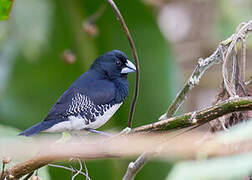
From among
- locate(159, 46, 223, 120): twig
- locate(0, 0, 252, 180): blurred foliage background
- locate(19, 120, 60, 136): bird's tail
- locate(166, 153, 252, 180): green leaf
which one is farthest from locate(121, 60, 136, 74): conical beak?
locate(166, 153, 252, 180): green leaf

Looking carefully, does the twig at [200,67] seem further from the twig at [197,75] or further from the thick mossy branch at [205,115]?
the thick mossy branch at [205,115]

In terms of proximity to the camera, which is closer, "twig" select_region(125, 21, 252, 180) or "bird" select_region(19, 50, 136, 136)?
"twig" select_region(125, 21, 252, 180)

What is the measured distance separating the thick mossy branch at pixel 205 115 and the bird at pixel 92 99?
73 cm

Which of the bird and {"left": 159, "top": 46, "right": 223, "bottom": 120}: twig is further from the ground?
{"left": 159, "top": 46, "right": 223, "bottom": 120}: twig

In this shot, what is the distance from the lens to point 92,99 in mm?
2055

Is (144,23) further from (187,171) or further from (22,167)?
(187,171)

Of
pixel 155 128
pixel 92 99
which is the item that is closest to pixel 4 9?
pixel 92 99

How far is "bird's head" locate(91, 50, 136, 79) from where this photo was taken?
2.24 metres

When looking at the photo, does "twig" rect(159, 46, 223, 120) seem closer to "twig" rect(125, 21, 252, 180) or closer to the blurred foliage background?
"twig" rect(125, 21, 252, 180)

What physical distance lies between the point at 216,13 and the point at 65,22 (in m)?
1.88

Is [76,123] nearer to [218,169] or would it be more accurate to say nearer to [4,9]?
[4,9]

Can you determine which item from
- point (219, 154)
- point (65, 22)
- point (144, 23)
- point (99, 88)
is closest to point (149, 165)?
point (99, 88)

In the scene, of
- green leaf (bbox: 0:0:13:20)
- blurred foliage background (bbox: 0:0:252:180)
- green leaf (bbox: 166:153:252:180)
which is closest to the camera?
green leaf (bbox: 166:153:252:180)

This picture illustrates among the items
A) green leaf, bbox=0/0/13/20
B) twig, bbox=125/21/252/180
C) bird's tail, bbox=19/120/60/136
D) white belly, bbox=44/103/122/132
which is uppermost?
green leaf, bbox=0/0/13/20
